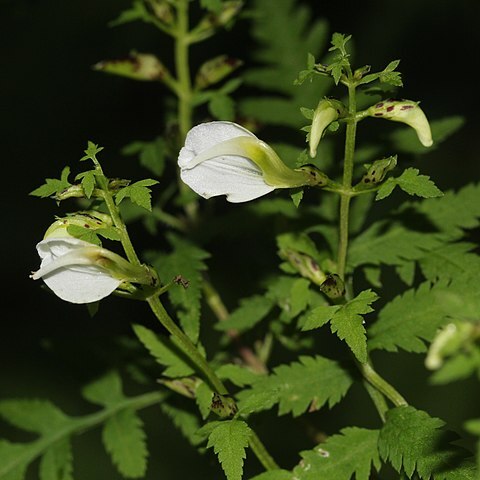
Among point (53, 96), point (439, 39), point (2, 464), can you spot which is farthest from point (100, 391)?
point (439, 39)

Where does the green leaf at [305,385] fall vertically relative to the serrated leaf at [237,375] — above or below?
below

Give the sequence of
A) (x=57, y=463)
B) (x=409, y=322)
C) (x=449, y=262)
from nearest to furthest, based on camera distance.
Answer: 1. (x=409, y=322)
2. (x=449, y=262)
3. (x=57, y=463)

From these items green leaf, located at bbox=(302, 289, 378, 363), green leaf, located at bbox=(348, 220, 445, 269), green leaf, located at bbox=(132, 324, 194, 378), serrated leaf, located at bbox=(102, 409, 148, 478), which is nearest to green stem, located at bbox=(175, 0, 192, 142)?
green leaf, located at bbox=(348, 220, 445, 269)

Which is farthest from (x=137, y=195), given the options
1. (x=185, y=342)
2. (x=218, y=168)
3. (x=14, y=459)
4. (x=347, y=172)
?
(x=14, y=459)

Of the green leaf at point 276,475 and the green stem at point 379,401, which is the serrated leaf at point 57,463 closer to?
the green leaf at point 276,475

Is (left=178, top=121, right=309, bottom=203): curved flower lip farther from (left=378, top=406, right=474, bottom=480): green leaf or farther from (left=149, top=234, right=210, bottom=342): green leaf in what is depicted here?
(left=378, top=406, right=474, bottom=480): green leaf

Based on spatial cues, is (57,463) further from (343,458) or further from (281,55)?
(281,55)

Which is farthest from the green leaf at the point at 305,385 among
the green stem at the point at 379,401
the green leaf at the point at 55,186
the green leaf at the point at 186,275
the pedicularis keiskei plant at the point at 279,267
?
the green leaf at the point at 55,186
